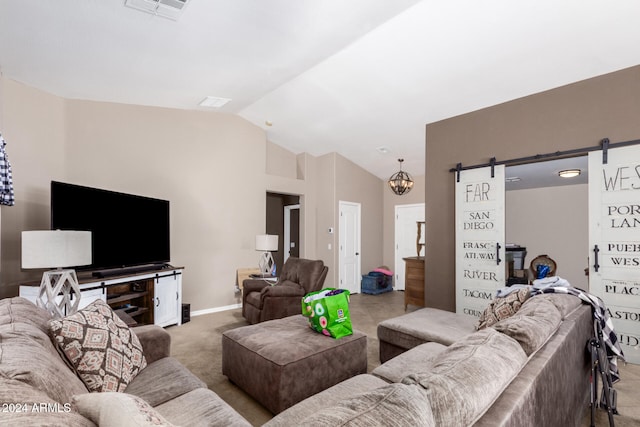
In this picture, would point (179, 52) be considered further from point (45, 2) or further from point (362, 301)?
point (362, 301)

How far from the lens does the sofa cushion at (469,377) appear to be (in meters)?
0.80

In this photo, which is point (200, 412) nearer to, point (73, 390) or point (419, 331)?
point (73, 390)

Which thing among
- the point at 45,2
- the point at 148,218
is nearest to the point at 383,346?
the point at 148,218

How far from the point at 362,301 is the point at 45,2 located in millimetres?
5509

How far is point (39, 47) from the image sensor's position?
109 inches

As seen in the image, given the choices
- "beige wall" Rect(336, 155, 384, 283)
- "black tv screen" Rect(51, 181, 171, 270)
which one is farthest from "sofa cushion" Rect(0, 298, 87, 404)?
"beige wall" Rect(336, 155, 384, 283)

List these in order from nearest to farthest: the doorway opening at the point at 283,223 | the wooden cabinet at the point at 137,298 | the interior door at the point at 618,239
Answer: the interior door at the point at 618,239 → the wooden cabinet at the point at 137,298 → the doorway opening at the point at 283,223

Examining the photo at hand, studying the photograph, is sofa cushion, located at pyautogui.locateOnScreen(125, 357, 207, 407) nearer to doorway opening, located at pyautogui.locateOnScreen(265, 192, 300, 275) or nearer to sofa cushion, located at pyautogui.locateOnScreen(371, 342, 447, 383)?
sofa cushion, located at pyautogui.locateOnScreen(371, 342, 447, 383)

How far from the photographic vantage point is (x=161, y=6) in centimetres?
239

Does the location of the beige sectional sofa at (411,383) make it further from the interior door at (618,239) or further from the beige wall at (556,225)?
the beige wall at (556,225)

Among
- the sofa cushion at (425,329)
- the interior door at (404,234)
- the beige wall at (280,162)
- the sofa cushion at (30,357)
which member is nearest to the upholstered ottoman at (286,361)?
the sofa cushion at (425,329)

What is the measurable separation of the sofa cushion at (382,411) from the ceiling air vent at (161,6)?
109 inches

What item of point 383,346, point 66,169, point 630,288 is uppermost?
point 66,169

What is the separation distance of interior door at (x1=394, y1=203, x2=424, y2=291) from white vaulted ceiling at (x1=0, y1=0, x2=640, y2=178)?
8.37 ft
